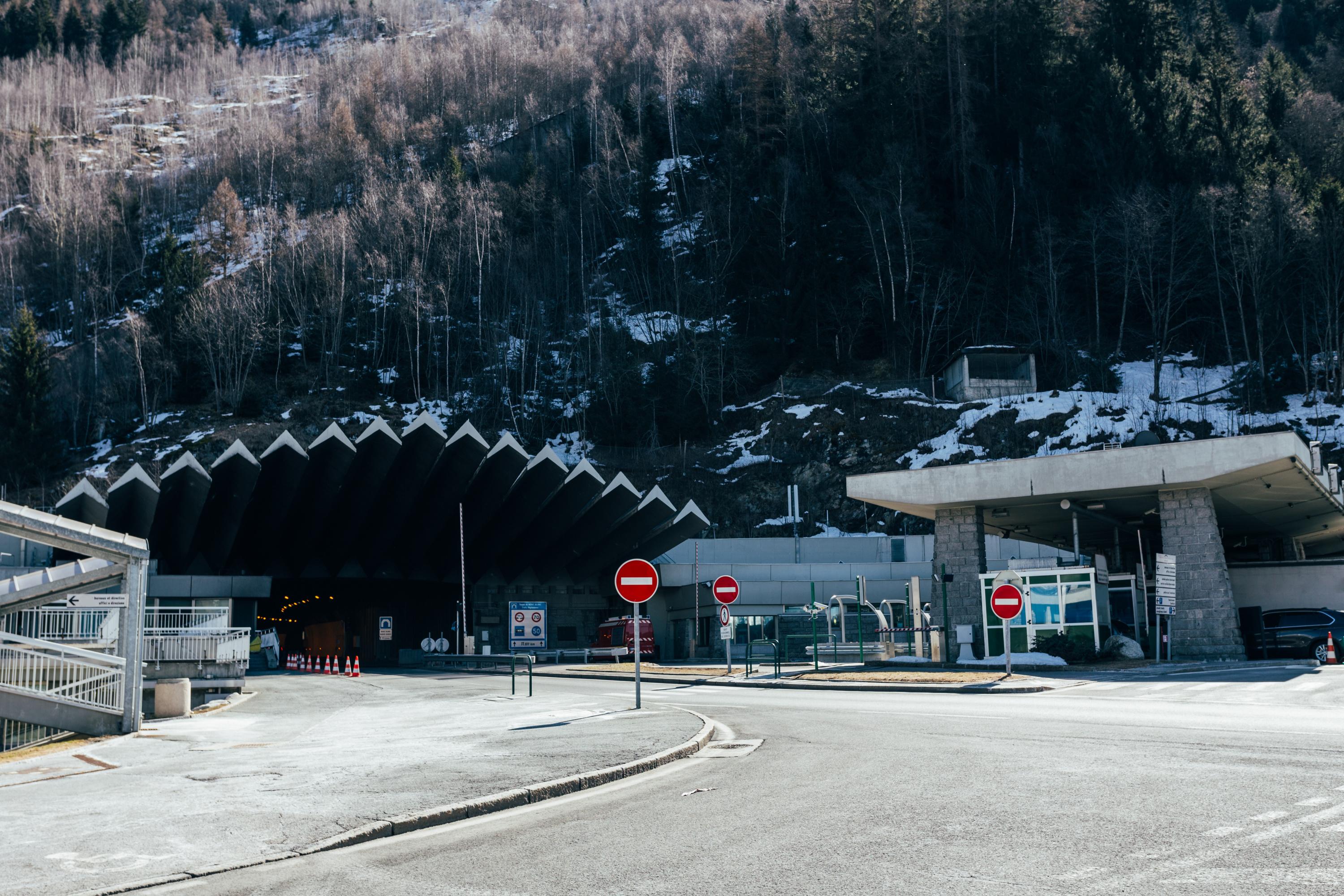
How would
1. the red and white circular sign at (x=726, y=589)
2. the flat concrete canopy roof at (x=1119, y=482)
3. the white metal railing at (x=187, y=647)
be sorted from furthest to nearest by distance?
1. the flat concrete canopy roof at (x=1119, y=482)
2. the red and white circular sign at (x=726, y=589)
3. the white metal railing at (x=187, y=647)

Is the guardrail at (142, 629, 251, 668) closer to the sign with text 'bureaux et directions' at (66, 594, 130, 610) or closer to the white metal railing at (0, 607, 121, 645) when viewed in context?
the white metal railing at (0, 607, 121, 645)

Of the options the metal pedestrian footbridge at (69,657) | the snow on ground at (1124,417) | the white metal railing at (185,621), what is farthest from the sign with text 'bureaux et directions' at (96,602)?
the snow on ground at (1124,417)

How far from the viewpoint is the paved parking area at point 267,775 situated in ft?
24.1

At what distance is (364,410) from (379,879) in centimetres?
7444

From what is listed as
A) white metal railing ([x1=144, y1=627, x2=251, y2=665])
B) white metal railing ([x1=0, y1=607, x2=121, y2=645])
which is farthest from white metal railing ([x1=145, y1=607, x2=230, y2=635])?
white metal railing ([x1=0, y1=607, x2=121, y2=645])

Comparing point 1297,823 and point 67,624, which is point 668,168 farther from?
point 1297,823

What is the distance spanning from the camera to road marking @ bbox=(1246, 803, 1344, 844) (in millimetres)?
6422

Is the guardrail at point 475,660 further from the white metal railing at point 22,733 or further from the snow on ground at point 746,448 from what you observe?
the snow on ground at point 746,448

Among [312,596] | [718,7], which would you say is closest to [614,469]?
[312,596]

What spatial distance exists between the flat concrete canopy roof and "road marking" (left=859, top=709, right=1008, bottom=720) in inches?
605

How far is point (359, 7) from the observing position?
188 m

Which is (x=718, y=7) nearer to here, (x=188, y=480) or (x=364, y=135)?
(x=364, y=135)

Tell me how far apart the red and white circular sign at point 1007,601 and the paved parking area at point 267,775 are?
28.5ft

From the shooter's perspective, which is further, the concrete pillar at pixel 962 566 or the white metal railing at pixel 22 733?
the concrete pillar at pixel 962 566
